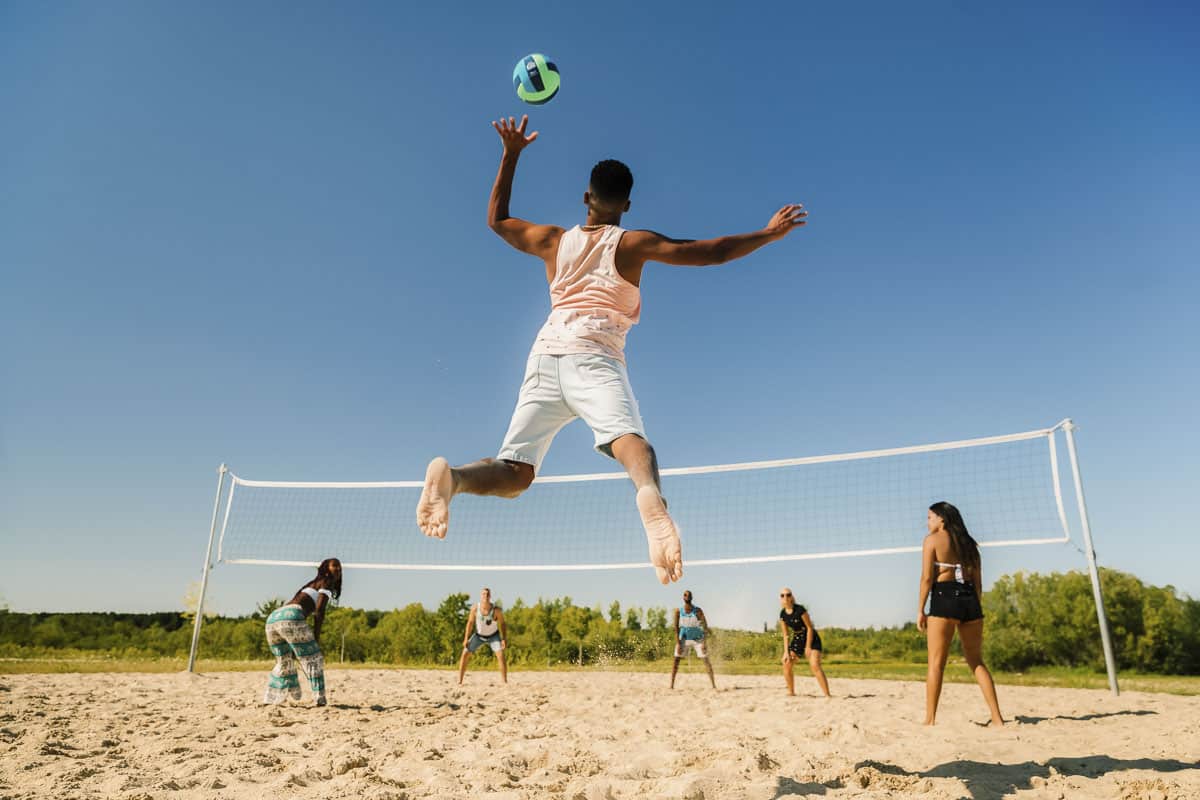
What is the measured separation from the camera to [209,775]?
335 cm

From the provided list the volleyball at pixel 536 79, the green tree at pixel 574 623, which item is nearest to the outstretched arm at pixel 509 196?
the volleyball at pixel 536 79

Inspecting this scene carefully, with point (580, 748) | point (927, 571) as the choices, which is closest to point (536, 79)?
point (580, 748)

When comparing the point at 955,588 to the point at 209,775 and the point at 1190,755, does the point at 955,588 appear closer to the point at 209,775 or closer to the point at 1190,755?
the point at 1190,755

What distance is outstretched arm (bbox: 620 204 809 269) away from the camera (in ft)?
8.57

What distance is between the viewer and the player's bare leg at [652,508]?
2.21 meters

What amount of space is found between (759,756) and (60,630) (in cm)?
1872

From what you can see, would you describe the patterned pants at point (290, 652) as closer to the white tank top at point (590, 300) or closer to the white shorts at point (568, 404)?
the white shorts at point (568, 404)

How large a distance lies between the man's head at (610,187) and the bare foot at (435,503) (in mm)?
1197

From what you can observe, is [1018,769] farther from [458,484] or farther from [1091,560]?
[1091,560]

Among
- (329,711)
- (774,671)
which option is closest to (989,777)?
(329,711)

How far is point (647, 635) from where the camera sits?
1511 cm

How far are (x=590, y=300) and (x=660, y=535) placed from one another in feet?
3.24

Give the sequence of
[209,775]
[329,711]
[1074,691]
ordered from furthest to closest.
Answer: [1074,691], [329,711], [209,775]

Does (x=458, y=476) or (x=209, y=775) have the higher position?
(x=458, y=476)
